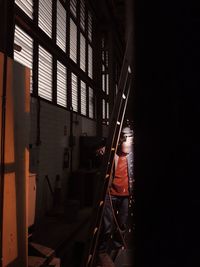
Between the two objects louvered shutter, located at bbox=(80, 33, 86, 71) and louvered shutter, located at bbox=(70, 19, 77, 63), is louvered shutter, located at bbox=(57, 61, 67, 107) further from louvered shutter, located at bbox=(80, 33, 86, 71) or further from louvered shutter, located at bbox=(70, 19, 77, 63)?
louvered shutter, located at bbox=(80, 33, 86, 71)

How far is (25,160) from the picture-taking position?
3141 mm

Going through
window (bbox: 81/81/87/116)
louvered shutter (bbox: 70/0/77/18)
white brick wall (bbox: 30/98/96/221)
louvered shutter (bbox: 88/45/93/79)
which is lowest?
white brick wall (bbox: 30/98/96/221)

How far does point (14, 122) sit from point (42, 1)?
4.67 meters

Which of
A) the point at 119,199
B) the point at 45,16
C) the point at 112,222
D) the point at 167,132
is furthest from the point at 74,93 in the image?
the point at 167,132

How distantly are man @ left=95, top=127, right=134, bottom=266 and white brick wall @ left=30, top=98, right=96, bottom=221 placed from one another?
1.99 meters

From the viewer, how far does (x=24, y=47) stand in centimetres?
595

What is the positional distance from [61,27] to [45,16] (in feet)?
3.86

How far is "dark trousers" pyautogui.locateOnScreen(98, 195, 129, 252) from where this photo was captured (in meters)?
4.39

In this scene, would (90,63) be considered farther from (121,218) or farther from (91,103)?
(121,218)

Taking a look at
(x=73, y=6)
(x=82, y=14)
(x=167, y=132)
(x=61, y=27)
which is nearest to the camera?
(x=167, y=132)

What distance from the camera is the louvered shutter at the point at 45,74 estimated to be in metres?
6.72

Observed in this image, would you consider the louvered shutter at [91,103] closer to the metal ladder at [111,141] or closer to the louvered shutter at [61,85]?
the louvered shutter at [61,85]

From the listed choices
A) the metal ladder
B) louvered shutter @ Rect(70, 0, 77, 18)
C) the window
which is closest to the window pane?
louvered shutter @ Rect(70, 0, 77, 18)

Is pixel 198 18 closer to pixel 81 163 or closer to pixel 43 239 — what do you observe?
pixel 43 239
